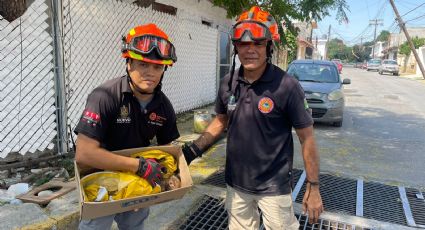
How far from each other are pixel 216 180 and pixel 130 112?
2760 mm

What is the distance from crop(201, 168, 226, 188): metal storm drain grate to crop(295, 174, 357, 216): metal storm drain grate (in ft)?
3.23

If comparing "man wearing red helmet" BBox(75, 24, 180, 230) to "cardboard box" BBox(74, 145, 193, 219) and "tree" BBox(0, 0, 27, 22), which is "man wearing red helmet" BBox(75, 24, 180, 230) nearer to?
"cardboard box" BBox(74, 145, 193, 219)

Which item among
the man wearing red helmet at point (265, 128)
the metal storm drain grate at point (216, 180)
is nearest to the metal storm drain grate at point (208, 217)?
the metal storm drain grate at point (216, 180)

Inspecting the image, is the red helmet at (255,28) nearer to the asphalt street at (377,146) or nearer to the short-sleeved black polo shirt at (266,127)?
the short-sleeved black polo shirt at (266,127)

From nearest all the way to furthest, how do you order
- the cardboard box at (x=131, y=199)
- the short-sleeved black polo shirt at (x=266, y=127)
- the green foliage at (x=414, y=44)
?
1. the cardboard box at (x=131, y=199)
2. the short-sleeved black polo shirt at (x=266, y=127)
3. the green foliage at (x=414, y=44)

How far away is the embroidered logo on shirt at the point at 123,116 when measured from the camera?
2148 mm

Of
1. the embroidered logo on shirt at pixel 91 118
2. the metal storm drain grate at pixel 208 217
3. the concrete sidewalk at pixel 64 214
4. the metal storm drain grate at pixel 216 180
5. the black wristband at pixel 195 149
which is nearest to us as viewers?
the embroidered logo on shirt at pixel 91 118

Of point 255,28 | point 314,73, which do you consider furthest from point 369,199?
point 314,73

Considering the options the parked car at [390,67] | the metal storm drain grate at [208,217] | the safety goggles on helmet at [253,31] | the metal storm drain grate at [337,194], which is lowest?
the metal storm drain grate at [337,194]

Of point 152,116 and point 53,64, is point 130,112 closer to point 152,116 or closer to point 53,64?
point 152,116

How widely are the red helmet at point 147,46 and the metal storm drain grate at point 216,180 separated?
9.08ft

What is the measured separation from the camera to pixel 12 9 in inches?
152

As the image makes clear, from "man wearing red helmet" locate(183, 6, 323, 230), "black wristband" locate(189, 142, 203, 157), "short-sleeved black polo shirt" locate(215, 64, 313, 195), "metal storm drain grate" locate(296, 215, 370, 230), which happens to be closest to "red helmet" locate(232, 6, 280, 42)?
"man wearing red helmet" locate(183, 6, 323, 230)

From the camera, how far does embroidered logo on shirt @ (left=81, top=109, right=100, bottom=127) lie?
201 centimetres
